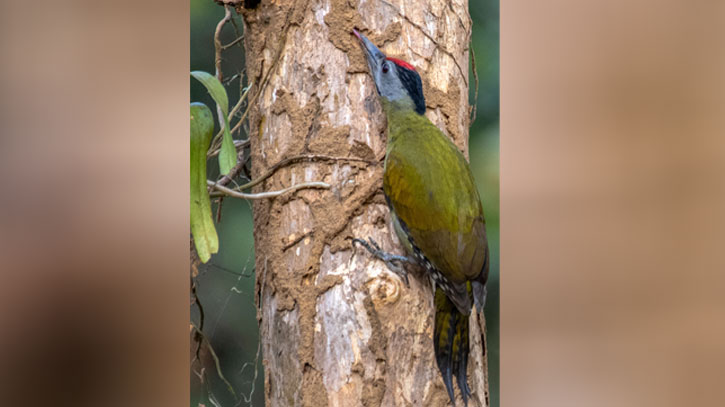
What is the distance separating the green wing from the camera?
1.05m

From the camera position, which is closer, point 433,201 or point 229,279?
point 433,201

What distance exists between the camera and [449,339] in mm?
1077

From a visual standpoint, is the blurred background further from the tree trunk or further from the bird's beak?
the bird's beak

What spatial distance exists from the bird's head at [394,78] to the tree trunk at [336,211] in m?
0.01

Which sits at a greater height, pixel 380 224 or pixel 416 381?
pixel 380 224

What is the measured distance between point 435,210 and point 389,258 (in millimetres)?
105

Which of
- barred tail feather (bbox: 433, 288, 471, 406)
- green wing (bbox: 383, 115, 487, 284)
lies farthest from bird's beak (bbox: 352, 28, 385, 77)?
barred tail feather (bbox: 433, 288, 471, 406)

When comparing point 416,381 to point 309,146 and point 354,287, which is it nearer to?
point 354,287

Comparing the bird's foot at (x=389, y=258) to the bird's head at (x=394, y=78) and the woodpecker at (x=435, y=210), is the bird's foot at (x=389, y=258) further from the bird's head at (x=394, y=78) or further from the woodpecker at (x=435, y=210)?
the bird's head at (x=394, y=78)

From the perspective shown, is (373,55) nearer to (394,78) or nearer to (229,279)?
(394,78)

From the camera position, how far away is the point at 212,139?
1.16 meters

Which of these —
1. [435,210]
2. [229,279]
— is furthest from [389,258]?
[229,279]
